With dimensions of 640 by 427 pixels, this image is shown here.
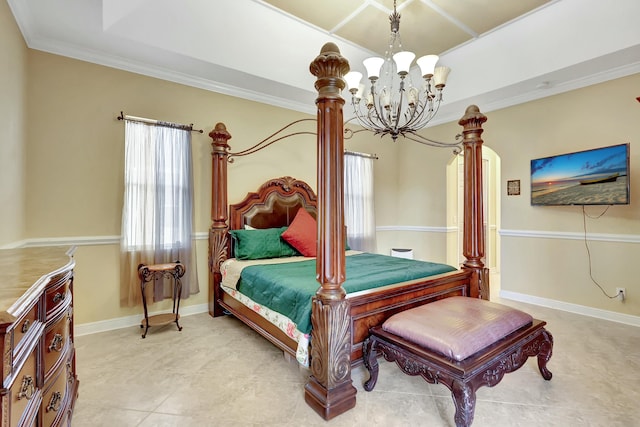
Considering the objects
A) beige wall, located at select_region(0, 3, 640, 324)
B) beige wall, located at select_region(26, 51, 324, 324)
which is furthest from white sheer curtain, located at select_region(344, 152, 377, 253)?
beige wall, located at select_region(26, 51, 324, 324)

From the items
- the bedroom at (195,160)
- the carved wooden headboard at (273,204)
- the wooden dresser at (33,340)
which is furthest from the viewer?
the carved wooden headboard at (273,204)

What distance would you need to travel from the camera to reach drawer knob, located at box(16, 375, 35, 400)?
0.87m

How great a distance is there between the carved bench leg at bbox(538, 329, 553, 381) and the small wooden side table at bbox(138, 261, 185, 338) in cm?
316

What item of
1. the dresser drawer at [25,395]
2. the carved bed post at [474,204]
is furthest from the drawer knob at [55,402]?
the carved bed post at [474,204]

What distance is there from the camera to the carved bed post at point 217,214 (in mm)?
3500

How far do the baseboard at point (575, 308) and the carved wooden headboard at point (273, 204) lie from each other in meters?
3.06

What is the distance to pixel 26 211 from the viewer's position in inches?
107

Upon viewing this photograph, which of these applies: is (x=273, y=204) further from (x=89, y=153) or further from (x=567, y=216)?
(x=567, y=216)

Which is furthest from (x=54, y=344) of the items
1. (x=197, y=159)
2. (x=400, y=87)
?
(x=400, y=87)

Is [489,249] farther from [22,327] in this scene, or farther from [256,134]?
[22,327]

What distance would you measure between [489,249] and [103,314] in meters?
6.38

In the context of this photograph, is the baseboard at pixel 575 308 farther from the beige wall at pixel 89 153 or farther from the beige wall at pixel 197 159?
the beige wall at pixel 89 153

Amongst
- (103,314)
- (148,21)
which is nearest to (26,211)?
(103,314)

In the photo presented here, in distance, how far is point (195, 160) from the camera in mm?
3617
